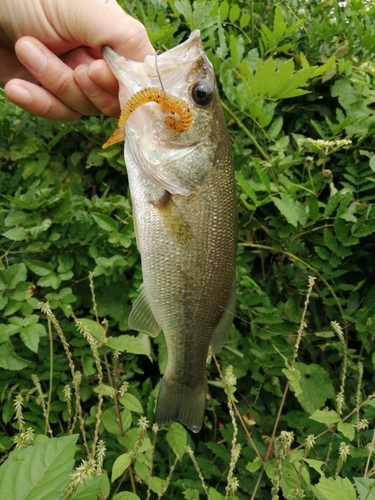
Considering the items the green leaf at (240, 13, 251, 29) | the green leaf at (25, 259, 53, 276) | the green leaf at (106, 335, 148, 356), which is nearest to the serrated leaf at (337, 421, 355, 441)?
the green leaf at (106, 335, 148, 356)

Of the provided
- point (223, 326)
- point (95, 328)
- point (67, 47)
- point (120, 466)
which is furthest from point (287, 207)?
point (120, 466)

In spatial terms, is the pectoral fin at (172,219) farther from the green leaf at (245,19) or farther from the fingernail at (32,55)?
the green leaf at (245,19)

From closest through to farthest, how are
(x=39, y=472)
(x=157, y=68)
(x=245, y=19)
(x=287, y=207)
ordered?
(x=39, y=472) → (x=157, y=68) → (x=287, y=207) → (x=245, y=19)

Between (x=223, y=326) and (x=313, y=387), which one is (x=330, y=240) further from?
(x=223, y=326)

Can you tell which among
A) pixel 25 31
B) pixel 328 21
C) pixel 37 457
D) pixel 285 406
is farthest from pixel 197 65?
pixel 285 406

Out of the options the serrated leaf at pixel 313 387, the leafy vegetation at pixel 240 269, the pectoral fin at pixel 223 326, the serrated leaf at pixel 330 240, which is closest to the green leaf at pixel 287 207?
A: the leafy vegetation at pixel 240 269

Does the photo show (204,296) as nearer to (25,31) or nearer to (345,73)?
(25,31)
